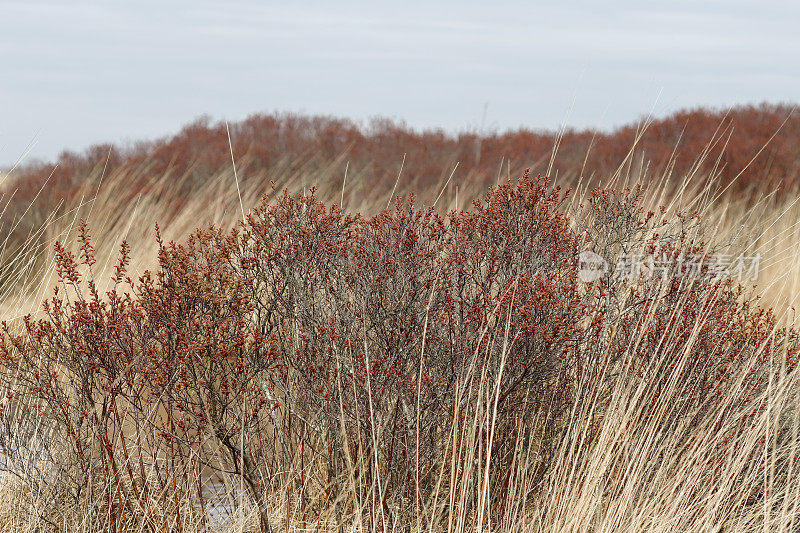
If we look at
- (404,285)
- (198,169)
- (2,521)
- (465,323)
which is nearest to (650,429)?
(465,323)

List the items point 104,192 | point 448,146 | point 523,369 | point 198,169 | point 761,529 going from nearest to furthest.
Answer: point 523,369, point 761,529, point 104,192, point 198,169, point 448,146

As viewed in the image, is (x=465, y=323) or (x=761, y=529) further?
(x=761, y=529)

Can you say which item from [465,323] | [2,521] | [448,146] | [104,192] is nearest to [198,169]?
[104,192]

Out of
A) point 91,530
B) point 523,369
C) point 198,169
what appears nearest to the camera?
point 523,369

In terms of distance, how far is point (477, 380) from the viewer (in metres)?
2.71

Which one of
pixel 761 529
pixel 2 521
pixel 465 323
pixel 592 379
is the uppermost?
pixel 465 323

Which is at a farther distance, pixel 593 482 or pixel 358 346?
pixel 358 346

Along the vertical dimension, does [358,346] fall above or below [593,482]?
above

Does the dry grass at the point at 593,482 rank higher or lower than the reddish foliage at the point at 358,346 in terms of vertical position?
lower

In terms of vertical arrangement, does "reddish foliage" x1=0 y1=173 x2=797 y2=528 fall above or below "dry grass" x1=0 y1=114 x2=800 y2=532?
above

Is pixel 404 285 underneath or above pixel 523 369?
above

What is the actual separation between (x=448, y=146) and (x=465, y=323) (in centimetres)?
1038

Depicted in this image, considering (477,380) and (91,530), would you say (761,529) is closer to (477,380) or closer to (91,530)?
(477,380)

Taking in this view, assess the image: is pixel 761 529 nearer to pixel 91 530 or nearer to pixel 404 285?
pixel 404 285
